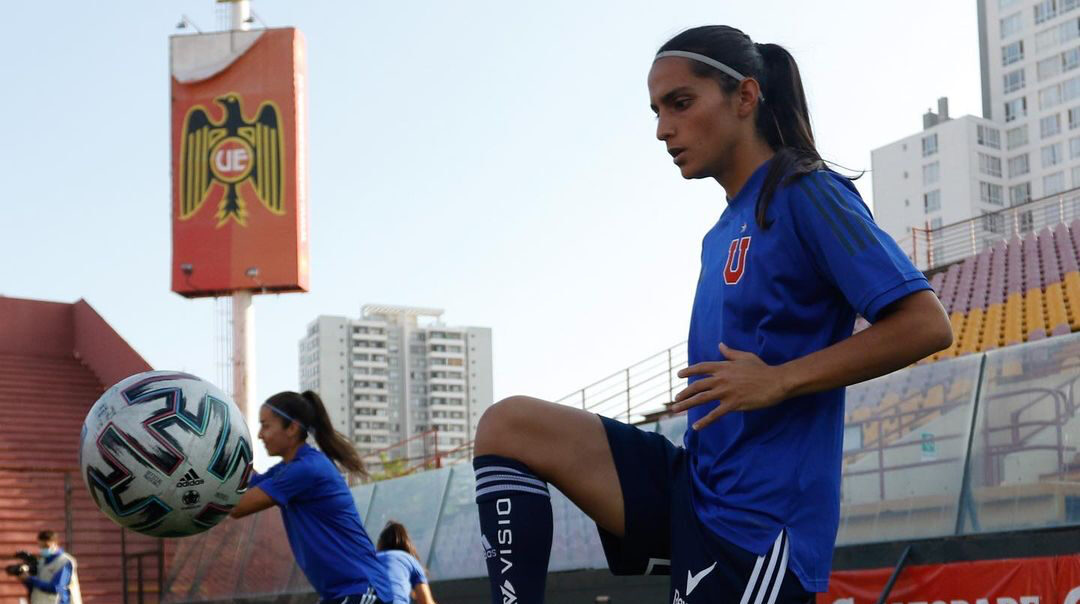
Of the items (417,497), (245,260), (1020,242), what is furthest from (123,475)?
(245,260)

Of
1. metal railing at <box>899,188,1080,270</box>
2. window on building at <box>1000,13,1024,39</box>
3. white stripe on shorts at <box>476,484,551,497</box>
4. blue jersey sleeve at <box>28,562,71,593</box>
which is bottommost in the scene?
blue jersey sleeve at <box>28,562,71,593</box>

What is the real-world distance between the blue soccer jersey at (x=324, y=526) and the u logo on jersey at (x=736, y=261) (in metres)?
3.56

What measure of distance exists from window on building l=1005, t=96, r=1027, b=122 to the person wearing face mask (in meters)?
101

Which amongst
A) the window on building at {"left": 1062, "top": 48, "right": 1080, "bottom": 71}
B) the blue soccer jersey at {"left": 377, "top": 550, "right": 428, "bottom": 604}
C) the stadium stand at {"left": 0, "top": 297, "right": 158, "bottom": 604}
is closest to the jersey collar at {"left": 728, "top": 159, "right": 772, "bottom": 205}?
the blue soccer jersey at {"left": 377, "top": 550, "right": 428, "bottom": 604}

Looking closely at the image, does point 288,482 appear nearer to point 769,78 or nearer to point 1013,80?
point 769,78

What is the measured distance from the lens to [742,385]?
7.60ft

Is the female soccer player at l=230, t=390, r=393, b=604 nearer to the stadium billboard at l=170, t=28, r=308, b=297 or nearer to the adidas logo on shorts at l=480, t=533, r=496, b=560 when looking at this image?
the adidas logo on shorts at l=480, t=533, r=496, b=560

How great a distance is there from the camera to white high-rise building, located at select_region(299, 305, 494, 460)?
150 metres

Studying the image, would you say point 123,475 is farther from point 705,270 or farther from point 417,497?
point 417,497

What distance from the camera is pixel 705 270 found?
2.70 meters

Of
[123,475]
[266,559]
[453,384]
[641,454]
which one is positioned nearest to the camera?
[641,454]

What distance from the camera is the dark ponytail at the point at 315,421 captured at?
599 cm

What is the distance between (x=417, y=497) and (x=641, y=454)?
11866 millimetres

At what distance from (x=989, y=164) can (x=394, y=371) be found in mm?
74804
